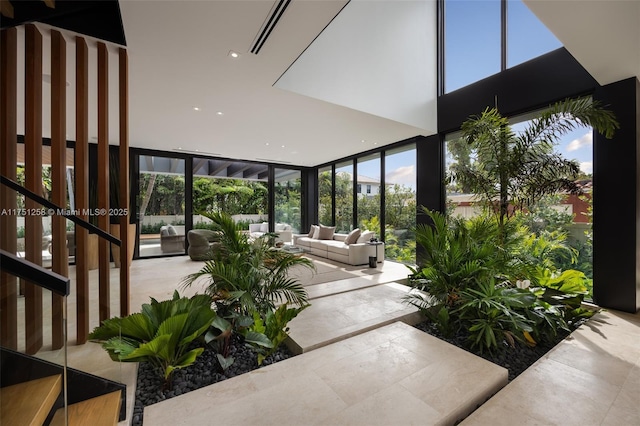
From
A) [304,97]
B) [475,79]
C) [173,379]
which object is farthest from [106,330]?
[475,79]

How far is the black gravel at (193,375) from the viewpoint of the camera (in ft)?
5.54

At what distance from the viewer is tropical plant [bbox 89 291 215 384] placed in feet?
5.15

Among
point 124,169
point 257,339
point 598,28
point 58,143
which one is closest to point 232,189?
point 124,169

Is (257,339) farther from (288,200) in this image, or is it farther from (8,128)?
(288,200)

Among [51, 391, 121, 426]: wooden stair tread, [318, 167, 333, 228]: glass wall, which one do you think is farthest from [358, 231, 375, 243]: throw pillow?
[51, 391, 121, 426]: wooden stair tread

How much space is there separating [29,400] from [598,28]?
464 cm

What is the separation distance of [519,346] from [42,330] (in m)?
3.51

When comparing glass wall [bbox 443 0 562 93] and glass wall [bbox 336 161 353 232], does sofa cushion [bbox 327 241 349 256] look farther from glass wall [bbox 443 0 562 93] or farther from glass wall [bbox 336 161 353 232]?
glass wall [bbox 443 0 562 93]

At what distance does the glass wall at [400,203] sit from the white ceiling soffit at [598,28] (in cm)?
315

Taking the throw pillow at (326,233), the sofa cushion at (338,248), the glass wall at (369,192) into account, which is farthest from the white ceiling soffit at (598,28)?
the throw pillow at (326,233)

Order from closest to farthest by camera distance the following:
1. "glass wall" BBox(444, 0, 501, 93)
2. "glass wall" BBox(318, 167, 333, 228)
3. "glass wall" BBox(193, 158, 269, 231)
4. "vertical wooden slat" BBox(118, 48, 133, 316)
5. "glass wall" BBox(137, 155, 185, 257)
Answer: "vertical wooden slat" BBox(118, 48, 133, 316) → "glass wall" BBox(444, 0, 501, 93) → "glass wall" BBox(137, 155, 185, 257) → "glass wall" BBox(193, 158, 269, 231) → "glass wall" BBox(318, 167, 333, 228)

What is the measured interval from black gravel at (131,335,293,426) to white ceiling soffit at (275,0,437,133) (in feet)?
9.91

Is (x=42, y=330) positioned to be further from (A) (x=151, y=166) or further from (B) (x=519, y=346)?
(A) (x=151, y=166)

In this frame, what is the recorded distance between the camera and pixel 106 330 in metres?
1.74
